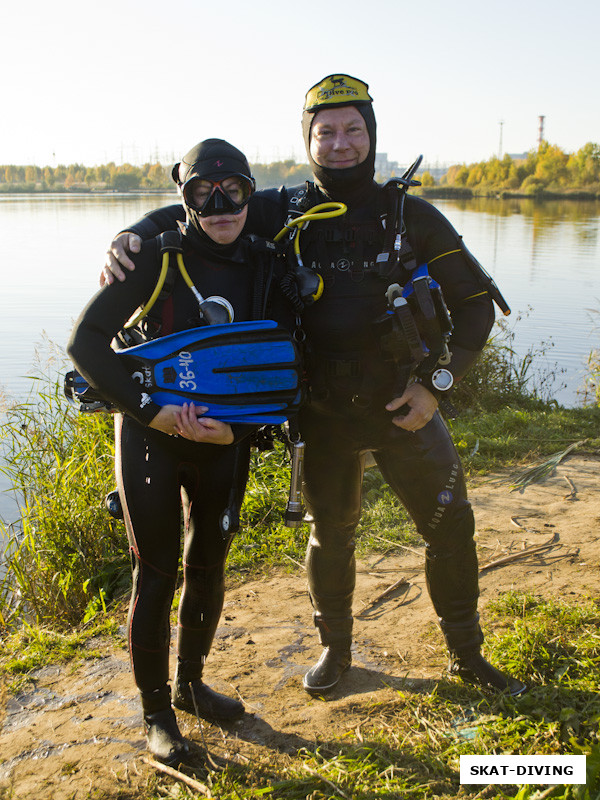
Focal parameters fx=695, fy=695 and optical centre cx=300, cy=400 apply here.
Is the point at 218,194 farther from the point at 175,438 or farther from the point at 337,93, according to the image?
the point at 175,438

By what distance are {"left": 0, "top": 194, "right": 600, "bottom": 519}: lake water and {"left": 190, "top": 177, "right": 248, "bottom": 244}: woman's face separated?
4.30m

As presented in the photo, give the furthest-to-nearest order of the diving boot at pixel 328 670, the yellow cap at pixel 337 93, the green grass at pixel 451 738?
the diving boot at pixel 328 670 → the yellow cap at pixel 337 93 → the green grass at pixel 451 738

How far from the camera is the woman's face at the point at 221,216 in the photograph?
8.30 feet

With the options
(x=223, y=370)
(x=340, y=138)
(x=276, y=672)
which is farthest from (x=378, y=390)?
(x=276, y=672)

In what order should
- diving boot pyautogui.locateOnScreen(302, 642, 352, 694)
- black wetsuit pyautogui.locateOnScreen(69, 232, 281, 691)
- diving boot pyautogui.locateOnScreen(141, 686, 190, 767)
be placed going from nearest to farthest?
black wetsuit pyautogui.locateOnScreen(69, 232, 281, 691) < diving boot pyautogui.locateOnScreen(141, 686, 190, 767) < diving boot pyautogui.locateOnScreen(302, 642, 352, 694)

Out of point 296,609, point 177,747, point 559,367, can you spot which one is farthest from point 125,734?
point 559,367

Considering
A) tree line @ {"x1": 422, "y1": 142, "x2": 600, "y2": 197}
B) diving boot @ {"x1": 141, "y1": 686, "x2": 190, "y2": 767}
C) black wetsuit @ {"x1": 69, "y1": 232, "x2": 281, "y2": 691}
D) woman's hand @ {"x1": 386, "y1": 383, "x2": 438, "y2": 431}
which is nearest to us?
black wetsuit @ {"x1": 69, "y1": 232, "x2": 281, "y2": 691}

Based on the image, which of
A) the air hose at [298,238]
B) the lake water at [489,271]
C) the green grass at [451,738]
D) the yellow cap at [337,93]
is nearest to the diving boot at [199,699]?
the green grass at [451,738]

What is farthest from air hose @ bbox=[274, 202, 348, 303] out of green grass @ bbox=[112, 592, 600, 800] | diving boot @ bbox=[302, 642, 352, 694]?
green grass @ bbox=[112, 592, 600, 800]

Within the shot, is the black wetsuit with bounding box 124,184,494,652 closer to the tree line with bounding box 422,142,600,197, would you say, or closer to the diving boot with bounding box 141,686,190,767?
the diving boot with bounding box 141,686,190,767

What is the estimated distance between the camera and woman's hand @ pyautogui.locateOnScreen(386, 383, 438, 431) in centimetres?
260

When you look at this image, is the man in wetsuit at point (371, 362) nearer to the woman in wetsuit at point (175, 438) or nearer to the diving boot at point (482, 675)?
the diving boot at point (482, 675)

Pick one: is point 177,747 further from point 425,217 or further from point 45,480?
point 45,480

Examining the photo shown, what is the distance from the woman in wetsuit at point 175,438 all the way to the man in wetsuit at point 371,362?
28 cm
